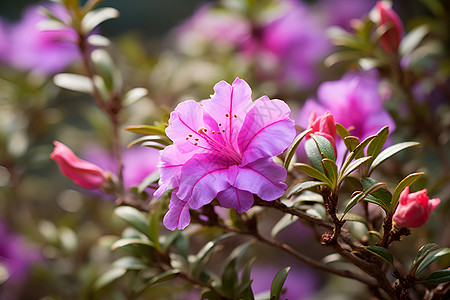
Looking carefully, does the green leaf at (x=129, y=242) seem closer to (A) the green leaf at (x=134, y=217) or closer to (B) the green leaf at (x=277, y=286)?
(A) the green leaf at (x=134, y=217)

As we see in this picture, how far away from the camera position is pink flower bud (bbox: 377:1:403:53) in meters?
1.05

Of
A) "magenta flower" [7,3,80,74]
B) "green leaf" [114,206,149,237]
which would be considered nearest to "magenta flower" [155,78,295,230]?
"green leaf" [114,206,149,237]

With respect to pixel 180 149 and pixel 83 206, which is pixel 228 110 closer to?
pixel 180 149

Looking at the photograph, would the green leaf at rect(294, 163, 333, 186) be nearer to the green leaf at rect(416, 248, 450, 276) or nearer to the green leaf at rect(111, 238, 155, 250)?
the green leaf at rect(416, 248, 450, 276)

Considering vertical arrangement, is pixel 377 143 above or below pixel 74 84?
above

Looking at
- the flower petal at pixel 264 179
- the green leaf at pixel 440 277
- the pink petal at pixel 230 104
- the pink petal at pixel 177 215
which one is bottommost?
the green leaf at pixel 440 277

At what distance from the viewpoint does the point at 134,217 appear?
93 centimetres

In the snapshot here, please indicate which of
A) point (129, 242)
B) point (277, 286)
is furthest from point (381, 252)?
point (129, 242)

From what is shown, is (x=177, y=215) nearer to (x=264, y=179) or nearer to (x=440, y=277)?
(x=264, y=179)

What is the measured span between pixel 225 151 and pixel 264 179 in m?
0.10

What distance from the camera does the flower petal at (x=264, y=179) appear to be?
68 cm

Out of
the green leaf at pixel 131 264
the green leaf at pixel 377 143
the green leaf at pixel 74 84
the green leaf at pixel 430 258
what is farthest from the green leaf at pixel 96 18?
the green leaf at pixel 430 258

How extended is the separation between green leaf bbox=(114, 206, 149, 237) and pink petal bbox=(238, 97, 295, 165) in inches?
12.3

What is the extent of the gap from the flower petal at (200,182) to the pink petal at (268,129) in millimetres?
49
